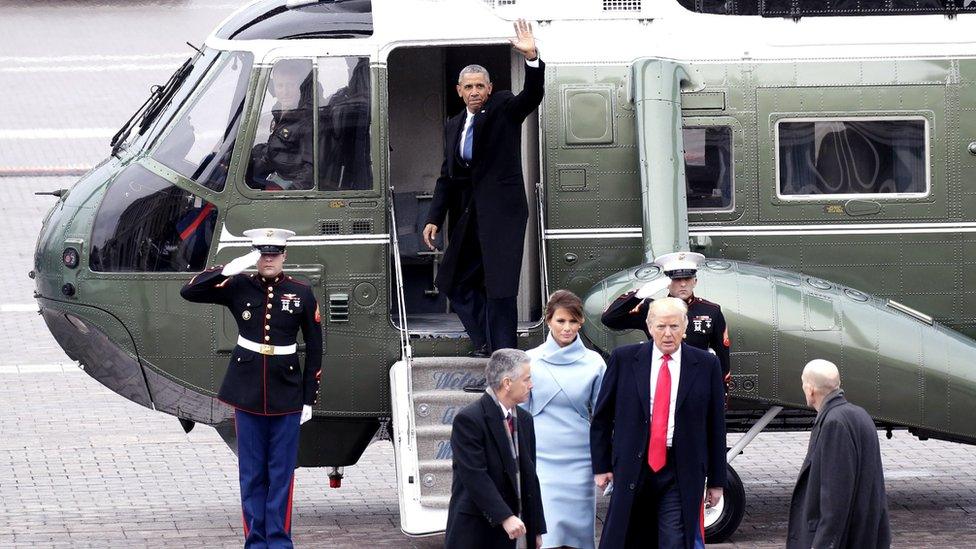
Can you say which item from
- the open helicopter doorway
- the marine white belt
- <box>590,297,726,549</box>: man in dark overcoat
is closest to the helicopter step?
the marine white belt

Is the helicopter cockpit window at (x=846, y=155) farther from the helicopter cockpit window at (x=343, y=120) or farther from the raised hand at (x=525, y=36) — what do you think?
the helicopter cockpit window at (x=343, y=120)

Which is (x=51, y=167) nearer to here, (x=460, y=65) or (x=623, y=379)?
(x=460, y=65)

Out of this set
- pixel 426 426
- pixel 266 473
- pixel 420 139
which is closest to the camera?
pixel 266 473

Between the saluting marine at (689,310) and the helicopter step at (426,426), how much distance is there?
135 centimetres

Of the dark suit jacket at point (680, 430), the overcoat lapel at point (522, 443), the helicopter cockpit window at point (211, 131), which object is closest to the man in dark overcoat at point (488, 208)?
the helicopter cockpit window at point (211, 131)

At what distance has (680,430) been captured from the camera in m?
8.13

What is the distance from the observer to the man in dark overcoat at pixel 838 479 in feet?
24.4

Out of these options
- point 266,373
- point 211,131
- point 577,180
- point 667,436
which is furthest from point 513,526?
point 211,131

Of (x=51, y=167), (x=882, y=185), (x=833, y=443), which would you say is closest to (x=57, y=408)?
(x=882, y=185)

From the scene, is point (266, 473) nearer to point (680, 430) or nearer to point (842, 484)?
point (680, 430)

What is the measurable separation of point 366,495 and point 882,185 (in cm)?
432

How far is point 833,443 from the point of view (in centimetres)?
745

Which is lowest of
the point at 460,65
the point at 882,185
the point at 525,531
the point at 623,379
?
the point at 525,531

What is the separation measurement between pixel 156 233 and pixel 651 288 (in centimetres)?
323
